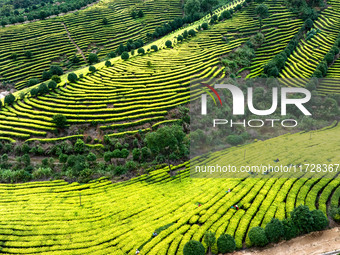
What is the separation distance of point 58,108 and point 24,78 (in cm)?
3358

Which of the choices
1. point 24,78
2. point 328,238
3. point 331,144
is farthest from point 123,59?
point 328,238

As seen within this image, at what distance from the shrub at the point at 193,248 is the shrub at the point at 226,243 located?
74.5 inches

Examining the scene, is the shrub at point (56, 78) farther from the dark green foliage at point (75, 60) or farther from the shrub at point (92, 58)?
the dark green foliage at point (75, 60)

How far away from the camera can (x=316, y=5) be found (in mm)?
94312

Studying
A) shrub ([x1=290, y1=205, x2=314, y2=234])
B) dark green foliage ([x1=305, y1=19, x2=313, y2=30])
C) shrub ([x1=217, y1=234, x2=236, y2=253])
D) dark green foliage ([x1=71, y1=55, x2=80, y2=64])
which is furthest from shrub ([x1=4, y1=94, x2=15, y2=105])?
dark green foliage ([x1=305, y1=19, x2=313, y2=30])

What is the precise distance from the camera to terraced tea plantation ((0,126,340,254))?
31156mm

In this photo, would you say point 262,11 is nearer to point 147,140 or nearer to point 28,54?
point 147,140

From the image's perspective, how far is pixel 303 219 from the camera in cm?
2903

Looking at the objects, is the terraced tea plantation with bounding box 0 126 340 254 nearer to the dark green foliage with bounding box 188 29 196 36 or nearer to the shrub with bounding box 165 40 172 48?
the shrub with bounding box 165 40 172 48

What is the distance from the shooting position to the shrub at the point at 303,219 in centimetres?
2900

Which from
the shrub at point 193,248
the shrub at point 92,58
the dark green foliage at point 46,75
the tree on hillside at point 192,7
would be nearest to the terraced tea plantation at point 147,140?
the shrub at point 193,248

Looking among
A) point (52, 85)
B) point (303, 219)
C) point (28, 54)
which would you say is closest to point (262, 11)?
point (52, 85)

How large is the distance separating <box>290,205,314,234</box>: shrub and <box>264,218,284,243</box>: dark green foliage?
73.4 inches

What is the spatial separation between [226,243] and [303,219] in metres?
8.49
